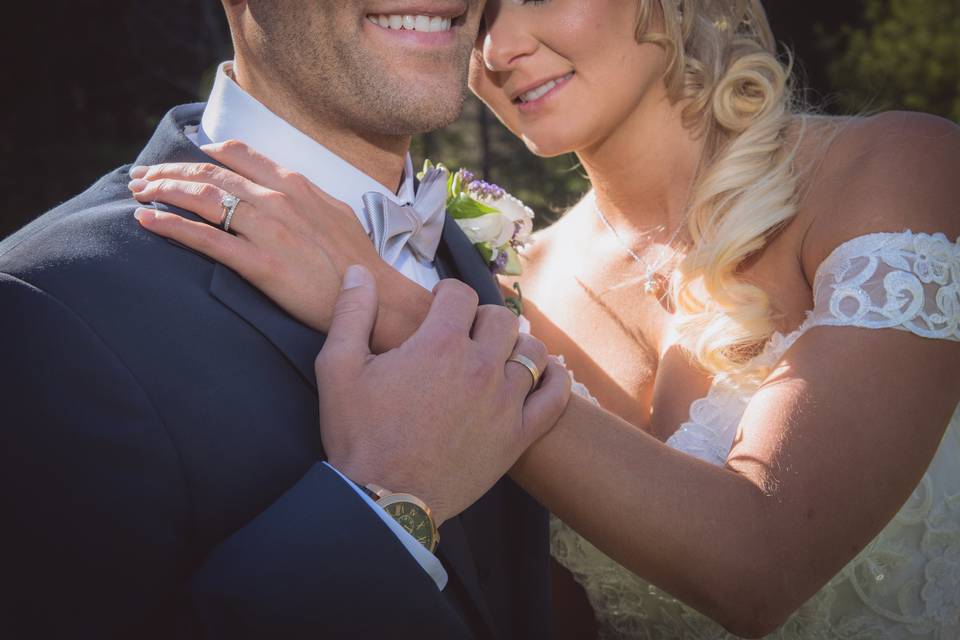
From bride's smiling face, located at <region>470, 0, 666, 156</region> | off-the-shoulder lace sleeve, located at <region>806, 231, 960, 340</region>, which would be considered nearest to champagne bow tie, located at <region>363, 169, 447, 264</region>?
bride's smiling face, located at <region>470, 0, 666, 156</region>

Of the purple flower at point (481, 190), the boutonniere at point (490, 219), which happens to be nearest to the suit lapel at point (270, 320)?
the boutonniere at point (490, 219)

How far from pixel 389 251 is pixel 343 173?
0.70ft

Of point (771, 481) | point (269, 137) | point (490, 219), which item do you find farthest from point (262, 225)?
point (771, 481)

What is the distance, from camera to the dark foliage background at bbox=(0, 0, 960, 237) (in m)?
10.2

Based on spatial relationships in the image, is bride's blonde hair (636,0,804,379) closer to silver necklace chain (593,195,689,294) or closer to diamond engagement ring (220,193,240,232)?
silver necklace chain (593,195,689,294)

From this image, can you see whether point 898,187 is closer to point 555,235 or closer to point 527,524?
point 527,524

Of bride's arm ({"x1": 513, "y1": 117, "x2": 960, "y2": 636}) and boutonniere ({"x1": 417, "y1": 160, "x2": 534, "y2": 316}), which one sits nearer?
bride's arm ({"x1": 513, "y1": 117, "x2": 960, "y2": 636})

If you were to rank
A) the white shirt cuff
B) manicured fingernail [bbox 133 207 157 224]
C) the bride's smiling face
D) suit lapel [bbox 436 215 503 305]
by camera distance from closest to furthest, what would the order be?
the white shirt cuff → manicured fingernail [bbox 133 207 157 224] → suit lapel [bbox 436 215 503 305] → the bride's smiling face

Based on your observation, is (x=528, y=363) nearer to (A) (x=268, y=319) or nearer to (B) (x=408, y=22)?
(A) (x=268, y=319)

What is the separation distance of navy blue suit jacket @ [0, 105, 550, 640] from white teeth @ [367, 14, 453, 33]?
767mm

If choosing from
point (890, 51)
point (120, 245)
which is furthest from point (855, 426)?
point (890, 51)

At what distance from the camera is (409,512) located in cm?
161

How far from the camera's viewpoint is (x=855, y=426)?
2125 mm

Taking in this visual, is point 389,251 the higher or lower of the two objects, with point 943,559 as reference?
higher
